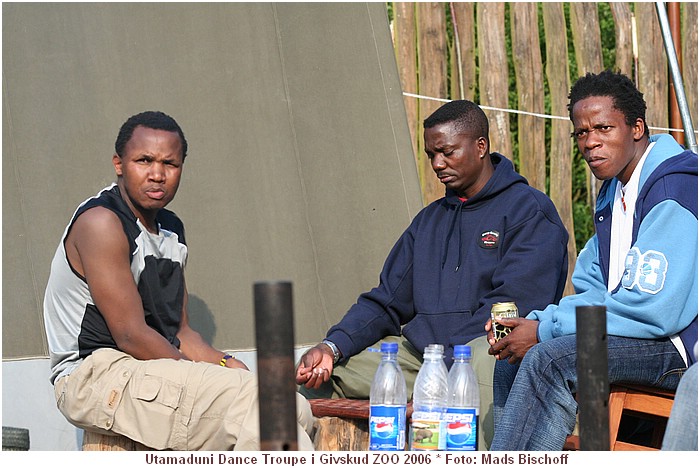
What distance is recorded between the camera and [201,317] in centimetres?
513

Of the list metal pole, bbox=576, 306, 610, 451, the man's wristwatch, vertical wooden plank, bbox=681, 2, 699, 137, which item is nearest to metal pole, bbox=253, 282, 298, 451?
metal pole, bbox=576, 306, 610, 451

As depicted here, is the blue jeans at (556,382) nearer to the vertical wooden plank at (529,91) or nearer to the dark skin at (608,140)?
the dark skin at (608,140)

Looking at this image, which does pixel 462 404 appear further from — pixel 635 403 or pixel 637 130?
pixel 637 130

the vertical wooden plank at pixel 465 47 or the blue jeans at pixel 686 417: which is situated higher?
the vertical wooden plank at pixel 465 47

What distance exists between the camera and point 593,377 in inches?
91.5

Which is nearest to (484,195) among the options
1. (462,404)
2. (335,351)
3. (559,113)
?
(335,351)

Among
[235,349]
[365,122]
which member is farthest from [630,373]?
[365,122]

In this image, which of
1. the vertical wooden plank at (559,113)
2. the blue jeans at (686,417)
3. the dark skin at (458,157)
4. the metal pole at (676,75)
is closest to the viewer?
the blue jeans at (686,417)

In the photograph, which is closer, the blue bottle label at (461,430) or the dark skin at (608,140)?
the blue bottle label at (461,430)

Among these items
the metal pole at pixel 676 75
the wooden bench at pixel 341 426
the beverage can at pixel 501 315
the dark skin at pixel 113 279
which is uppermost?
the metal pole at pixel 676 75

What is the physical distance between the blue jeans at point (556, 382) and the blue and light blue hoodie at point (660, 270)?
0.06 metres

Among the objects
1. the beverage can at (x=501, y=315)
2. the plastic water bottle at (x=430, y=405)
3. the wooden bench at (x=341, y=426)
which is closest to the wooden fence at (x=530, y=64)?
the wooden bench at (x=341, y=426)

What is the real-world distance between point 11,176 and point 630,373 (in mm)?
2961

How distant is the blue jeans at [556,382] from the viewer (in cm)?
332
